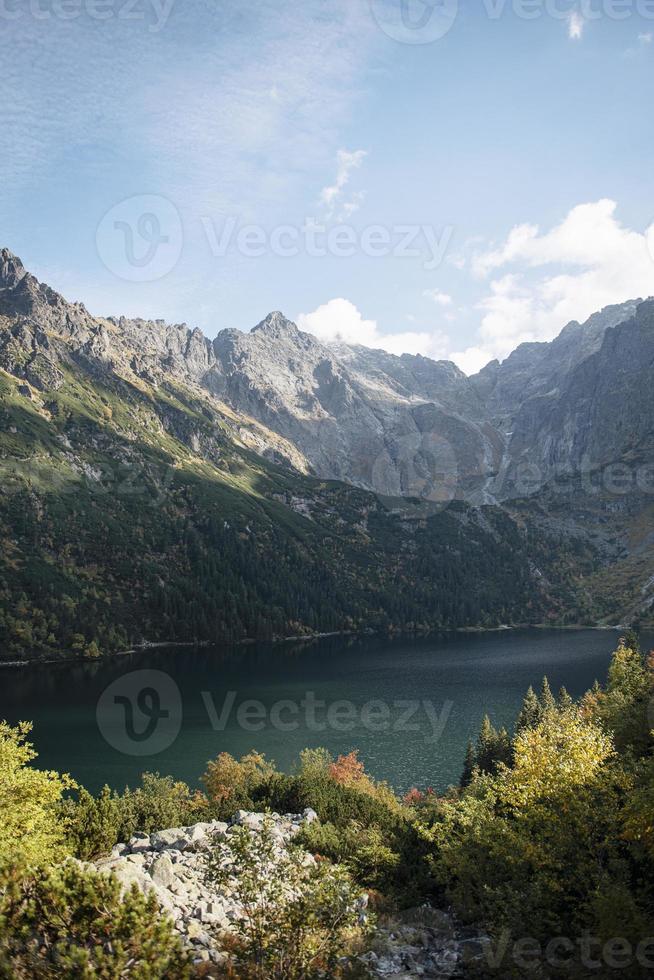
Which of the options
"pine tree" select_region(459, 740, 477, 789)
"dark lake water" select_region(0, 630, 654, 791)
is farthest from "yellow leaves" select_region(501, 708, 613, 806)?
"dark lake water" select_region(0, 630, 654, 791)

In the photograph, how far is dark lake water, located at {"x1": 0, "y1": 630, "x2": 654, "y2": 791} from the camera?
95625 mm

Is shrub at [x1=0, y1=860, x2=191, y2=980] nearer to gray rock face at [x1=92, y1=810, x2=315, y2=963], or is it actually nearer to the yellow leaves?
gray rock face at [x1=92, y1=810, x2=315, y2=963]

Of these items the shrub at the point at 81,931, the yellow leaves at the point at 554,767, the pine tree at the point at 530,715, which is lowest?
the pine tree at the point at 530,715

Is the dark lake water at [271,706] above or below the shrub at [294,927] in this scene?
below

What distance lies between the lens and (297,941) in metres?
15.9

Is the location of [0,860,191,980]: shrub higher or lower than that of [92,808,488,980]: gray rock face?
higher

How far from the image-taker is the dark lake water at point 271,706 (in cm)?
9562

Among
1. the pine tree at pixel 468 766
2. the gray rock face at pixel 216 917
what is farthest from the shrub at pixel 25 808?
the pine tree at pixel 468 766

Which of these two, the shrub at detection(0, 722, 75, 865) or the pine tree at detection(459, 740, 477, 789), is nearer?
the shrub at detection(0, 722, 75, 865)

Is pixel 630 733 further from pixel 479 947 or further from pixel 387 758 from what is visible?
pixel 387 758

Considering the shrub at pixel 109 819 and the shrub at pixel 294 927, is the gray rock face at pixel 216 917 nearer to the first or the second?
the shrub at pixel 294 927

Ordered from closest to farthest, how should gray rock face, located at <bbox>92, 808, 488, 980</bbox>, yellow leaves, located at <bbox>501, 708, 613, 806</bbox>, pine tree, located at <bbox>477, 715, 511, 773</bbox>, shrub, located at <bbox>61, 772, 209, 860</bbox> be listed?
gray rock face, located at <bbox>92, 808, 488, 980</bbox>
yellow leaves, located at <bbox>501, 708, 613, 806</bbox>
shrub, located at <bbox>61, 772, 209, 860</bbox>
pine tree, located at <bbox>477, 715, 511, 773</bbox>

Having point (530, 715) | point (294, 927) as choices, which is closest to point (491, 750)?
point (530, 715)

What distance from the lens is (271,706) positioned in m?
131
